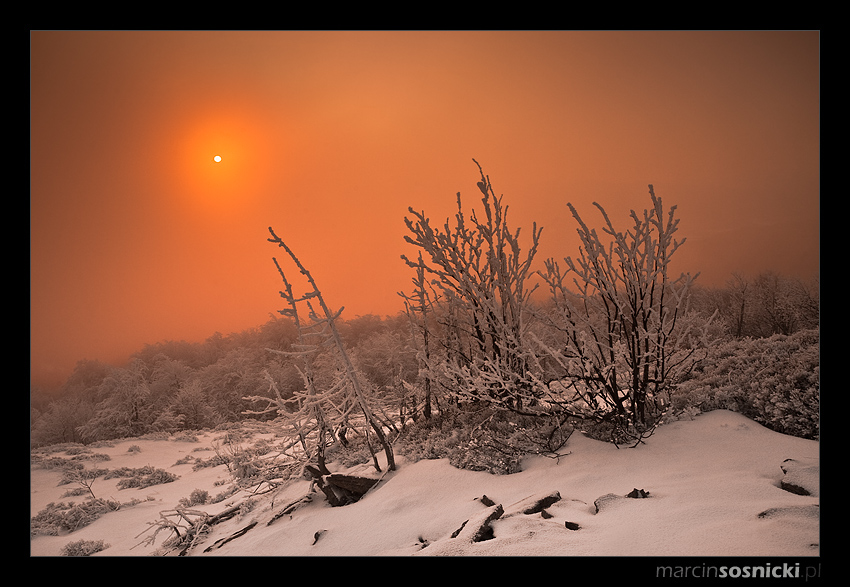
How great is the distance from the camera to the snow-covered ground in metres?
1.95

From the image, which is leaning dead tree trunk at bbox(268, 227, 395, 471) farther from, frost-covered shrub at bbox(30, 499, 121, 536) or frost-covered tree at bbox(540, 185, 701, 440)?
frost-covered shrub at bbox(30, 499, 121, 536)

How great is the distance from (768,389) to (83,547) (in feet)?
22.8

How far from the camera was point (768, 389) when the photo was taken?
3551 mm

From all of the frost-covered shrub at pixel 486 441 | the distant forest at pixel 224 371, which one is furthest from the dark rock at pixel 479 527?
the distant forest at pixel 224 371

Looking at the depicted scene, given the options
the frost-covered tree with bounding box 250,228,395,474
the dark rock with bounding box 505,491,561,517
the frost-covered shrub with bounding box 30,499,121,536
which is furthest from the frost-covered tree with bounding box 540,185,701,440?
the frost-covered shrub with bounding box 30,499,121,536

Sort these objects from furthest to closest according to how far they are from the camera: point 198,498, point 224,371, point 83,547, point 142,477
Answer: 1. point 224,371
2. point 142,477
3. point 198,498
4. point 83,547

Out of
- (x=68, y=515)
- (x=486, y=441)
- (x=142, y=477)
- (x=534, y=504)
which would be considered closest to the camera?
(x=534, y=504)

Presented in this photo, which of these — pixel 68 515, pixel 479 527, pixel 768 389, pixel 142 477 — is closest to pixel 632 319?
pixel 768 389

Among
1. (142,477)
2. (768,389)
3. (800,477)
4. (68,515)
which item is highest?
(768,389)

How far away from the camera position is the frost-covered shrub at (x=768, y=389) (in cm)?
324

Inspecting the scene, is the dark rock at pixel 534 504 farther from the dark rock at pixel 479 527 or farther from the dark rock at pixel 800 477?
the dark rock at pixel 800 477

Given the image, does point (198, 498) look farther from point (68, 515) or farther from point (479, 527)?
point (479, 527)
